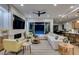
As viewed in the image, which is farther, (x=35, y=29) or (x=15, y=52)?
(x=35, y=29)

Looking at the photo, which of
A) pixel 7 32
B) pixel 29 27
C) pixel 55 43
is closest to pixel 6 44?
pixel 7 32

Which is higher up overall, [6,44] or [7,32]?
[7,32]

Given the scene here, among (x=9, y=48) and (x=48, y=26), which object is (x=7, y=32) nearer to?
(x=9, y=48)

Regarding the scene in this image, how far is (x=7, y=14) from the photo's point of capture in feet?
24.9

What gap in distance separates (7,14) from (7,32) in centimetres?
111

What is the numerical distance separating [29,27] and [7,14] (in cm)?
724

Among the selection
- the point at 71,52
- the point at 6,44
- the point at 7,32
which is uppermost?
the point at 7,32
